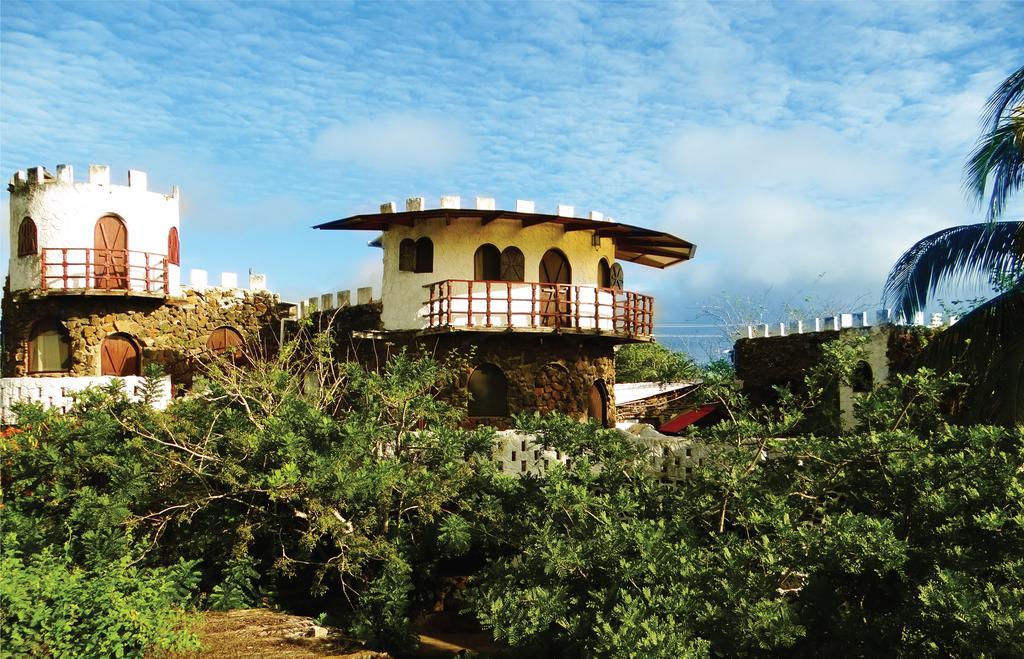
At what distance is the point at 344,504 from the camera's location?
39.4ft

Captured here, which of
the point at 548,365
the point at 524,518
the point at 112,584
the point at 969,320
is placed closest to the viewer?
the point at 112,584

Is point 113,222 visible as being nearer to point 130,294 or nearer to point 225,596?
point 130,294

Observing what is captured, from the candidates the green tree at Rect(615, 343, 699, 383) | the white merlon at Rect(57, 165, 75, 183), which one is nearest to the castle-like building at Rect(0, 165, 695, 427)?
the white merlon at Rect(57, 165, 75, 183)

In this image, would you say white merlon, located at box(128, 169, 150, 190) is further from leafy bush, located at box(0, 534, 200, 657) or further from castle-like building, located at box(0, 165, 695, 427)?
leafy bush, located at box(0, 534, 200, 657)

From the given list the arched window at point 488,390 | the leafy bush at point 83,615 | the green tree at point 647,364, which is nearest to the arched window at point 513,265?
the arched window at point 488,390

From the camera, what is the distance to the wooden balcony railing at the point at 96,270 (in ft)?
78.7

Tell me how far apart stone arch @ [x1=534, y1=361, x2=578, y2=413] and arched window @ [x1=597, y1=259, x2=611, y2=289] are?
3212 millimetres

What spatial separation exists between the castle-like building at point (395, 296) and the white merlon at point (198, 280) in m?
0.04

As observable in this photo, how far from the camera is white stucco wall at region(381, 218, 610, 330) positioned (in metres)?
22.2

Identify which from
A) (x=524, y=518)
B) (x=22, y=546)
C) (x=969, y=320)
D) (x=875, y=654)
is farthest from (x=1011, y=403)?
(x=22, y=546)

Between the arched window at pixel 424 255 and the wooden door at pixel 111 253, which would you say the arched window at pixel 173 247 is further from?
the arched window at pixel 424 255

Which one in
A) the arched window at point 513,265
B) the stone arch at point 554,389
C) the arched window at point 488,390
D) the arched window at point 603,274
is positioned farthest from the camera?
the arched window at point 603,274

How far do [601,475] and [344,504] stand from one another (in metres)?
3.55

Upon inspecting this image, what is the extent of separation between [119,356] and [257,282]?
484cm
